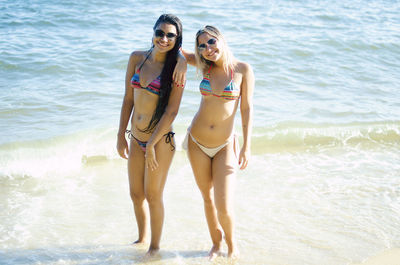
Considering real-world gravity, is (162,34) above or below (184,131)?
above

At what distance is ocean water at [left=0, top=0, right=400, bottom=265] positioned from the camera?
4859mm

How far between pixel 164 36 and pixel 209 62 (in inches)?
19.3

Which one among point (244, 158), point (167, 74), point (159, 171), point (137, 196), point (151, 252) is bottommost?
point (151, 252)

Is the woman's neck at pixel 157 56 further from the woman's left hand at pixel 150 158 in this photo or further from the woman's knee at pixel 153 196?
the woman's knee at pixel 153 196

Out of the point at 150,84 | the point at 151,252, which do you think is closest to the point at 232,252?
the point at 151,252

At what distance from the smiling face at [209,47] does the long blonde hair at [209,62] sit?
0.08 feet

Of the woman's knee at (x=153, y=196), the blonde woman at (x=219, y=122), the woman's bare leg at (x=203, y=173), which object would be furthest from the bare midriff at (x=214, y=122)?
the woman's knee at (x=153, y=196)

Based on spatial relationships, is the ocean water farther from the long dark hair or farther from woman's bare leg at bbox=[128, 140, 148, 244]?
the long dark hair

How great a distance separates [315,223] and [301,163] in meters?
1.91

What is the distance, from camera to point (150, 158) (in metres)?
4.09

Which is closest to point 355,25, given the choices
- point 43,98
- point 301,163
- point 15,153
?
point 301,163

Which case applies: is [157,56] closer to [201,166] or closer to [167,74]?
[167,74]

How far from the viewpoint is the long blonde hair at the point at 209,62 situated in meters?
3.98

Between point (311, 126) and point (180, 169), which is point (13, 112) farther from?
point (311, 126)
